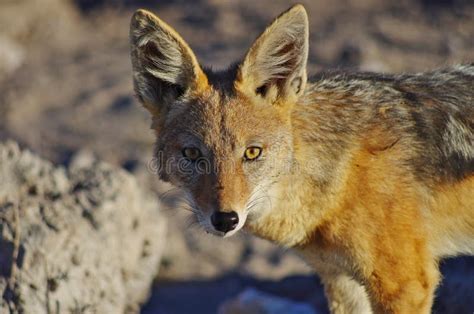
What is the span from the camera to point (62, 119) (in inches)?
491

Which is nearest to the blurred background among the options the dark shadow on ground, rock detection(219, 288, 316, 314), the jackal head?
the dark shadow on ground

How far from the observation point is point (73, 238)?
24.8ft

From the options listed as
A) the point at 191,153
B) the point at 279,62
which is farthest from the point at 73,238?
the point at 279,62

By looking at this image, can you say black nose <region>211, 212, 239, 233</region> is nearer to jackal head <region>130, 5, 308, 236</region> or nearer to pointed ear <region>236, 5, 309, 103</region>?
jackal head <region>130, 5, 308, 236</region>

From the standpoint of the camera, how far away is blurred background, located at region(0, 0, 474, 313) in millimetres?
9500

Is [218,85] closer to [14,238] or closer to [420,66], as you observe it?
[14,238]

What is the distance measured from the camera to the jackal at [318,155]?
589 centimetres

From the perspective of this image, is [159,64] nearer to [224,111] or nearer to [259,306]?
[224,111]

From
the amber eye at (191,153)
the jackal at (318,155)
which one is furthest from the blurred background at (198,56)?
the amber eye at (191,153)

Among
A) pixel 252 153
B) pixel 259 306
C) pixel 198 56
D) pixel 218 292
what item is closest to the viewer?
pixel 252 153

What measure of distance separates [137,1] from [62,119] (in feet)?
13.7

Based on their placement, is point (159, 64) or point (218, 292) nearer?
point (159, 64)

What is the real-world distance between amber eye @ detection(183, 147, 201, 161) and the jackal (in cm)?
1

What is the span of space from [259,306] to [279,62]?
293cm
